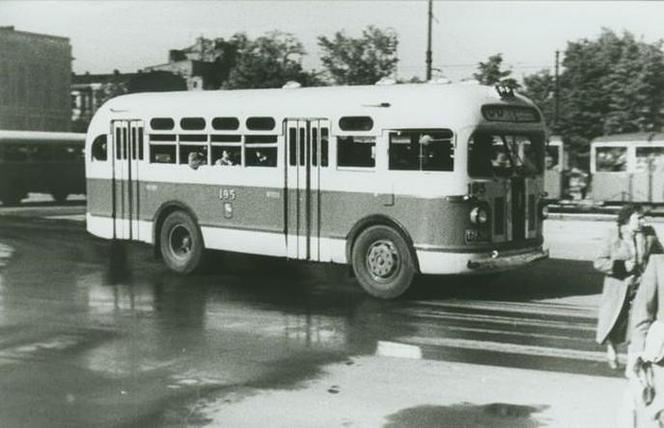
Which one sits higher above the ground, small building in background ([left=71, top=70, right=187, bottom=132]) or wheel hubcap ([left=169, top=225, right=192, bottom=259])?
small building in background ([left=71, top=70, right=187, bottom=132])

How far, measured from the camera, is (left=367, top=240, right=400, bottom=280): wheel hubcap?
12.5m

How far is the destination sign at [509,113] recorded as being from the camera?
12164mm

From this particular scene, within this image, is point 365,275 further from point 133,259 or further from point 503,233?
point 133,259

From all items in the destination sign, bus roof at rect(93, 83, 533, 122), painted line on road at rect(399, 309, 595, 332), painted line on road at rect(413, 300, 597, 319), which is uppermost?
bus roof at rect(93, 83, 533, 122)

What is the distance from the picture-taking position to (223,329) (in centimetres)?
1066

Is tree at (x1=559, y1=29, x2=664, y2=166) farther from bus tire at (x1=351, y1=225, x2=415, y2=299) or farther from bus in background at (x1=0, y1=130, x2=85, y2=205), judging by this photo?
bus tire at (x1=351, y1=225, x2=415, y2=299)

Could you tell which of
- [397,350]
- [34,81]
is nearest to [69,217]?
[397,350]

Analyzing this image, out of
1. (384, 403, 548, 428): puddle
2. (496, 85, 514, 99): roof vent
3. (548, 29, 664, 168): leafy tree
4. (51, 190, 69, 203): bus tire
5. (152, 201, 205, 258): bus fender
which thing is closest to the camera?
(384, 403, 548, 428): puddle

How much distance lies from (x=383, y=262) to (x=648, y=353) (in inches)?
253

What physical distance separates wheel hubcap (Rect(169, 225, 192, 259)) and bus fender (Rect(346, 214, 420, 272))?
3345mm

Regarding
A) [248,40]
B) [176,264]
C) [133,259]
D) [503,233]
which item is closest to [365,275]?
[503,233]

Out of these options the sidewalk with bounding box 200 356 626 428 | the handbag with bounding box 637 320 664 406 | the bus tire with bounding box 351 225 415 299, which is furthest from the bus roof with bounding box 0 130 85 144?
the handbag with bounding box 637 320 664 406

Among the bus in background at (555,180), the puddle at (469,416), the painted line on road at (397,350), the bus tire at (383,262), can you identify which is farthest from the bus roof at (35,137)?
the puddle at (469,416)

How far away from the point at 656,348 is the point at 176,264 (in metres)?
10.1
